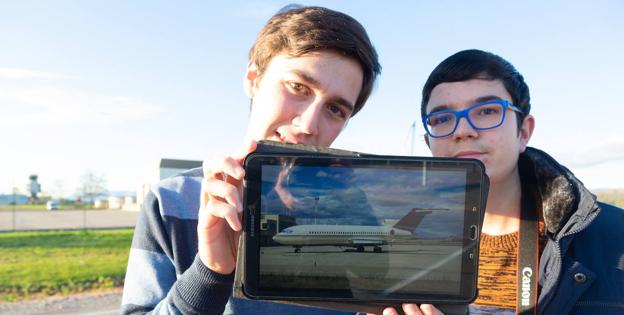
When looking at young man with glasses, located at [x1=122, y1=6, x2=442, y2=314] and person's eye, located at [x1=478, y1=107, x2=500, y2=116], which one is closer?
young man with glasses, located at [x1=122, y1=6, x2=442, y2=314]

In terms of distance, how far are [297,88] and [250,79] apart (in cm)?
39

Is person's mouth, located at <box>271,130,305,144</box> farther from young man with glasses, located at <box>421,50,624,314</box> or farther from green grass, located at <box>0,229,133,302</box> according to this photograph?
green grass, located at <box>0,229,133,302</box>

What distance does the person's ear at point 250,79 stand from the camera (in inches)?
84.4

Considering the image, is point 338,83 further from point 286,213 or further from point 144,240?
point 144,240

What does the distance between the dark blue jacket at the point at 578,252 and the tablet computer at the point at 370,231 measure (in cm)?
81

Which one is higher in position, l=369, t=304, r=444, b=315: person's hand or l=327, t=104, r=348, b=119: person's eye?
l=327, t=104, r=348, b=119: person's eye

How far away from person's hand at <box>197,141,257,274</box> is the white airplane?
0.18 meters

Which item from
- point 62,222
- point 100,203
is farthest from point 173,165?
point 100,203

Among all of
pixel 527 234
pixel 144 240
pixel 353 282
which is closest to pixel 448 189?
pixel 353 282

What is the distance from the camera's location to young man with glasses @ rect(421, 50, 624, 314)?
7.06 feet

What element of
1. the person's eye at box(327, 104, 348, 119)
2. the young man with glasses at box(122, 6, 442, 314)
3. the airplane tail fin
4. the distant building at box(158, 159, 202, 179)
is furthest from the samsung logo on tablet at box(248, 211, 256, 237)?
the distant building at box(158, 159, 202, 179)

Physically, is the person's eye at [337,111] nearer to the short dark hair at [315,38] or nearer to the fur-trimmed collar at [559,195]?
the short dark hair at [315,38]

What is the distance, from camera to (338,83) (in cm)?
193

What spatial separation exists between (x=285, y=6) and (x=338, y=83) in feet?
2.38
